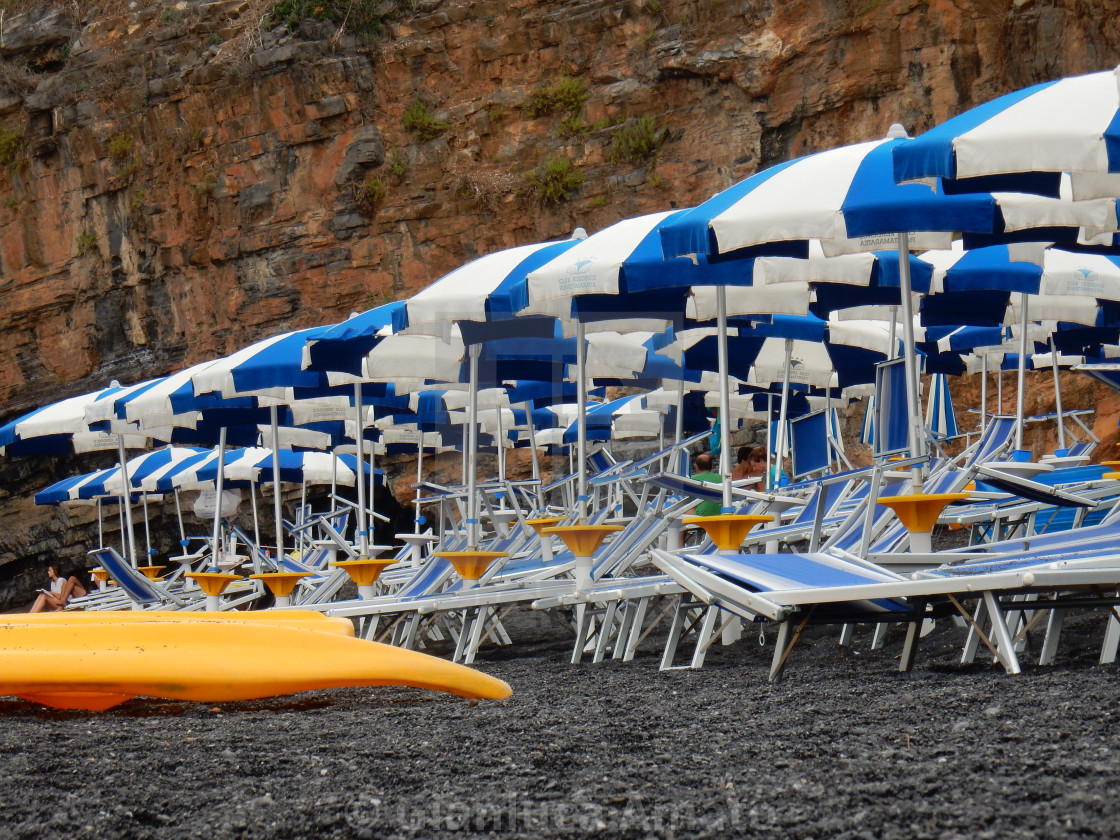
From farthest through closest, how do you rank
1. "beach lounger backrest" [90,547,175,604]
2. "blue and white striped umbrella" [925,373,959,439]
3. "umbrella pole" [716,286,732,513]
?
"blue and white striped umbrella" [925,373,959,439] → "beach lounger backrest" [90,547,175,604] → "umbrella pole" [716,286,732,513]

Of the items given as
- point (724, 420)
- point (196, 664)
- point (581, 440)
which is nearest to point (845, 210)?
point (724, 420)

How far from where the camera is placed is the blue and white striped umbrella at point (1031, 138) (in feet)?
14.7

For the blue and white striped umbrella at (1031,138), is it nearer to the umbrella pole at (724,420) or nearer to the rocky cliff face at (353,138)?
the umbrella pole at (724,420)

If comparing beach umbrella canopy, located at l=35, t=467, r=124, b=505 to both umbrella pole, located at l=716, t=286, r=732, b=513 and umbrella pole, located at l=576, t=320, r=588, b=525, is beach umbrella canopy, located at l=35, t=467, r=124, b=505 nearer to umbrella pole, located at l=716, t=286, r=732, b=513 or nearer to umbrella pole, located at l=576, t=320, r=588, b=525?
umbrella pole, located at l=576, t=320, r=588, b=525

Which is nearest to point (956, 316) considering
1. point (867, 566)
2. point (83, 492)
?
point (867, 566)

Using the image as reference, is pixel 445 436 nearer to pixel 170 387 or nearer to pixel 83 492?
pixel 170 387

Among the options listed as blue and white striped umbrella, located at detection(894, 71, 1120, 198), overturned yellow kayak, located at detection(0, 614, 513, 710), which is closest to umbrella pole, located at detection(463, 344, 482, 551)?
overturned yellow kayak, located at detection(0, 614, 513, 710)

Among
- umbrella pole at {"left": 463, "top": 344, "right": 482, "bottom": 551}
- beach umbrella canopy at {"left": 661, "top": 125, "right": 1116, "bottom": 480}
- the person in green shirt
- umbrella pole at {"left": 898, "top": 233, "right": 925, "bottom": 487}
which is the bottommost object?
the person in green shirt

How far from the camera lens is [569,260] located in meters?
6.59

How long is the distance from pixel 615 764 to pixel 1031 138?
3072 mm

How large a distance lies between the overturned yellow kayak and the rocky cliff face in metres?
18.3

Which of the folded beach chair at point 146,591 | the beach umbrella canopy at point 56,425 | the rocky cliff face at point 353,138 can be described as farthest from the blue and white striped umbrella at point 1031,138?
the rocky cliff face at point 353,138

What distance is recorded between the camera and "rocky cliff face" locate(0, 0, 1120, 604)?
21516mm

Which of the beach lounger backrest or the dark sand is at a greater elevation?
the dark sand
